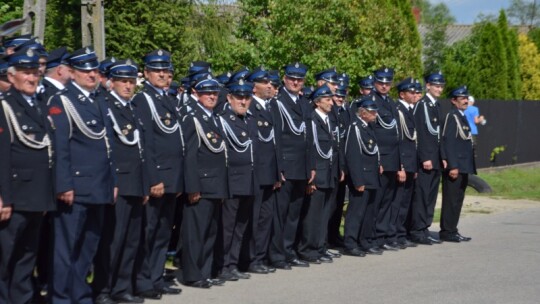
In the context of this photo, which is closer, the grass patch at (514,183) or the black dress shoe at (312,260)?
the black dress shoe at (312,260)

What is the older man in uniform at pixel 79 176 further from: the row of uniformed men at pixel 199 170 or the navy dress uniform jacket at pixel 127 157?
the navy dress uniform jacket at pixel 127 157

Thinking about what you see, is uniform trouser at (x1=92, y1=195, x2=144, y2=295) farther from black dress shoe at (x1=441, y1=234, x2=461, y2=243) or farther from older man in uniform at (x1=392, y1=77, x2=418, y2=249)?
black dress shoe at (x1=441, y1=234, x2=461, y2=243)

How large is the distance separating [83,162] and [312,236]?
406 cm

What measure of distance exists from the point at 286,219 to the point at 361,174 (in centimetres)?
119

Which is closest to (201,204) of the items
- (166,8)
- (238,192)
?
(238,192)

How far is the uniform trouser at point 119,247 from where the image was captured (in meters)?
9.49

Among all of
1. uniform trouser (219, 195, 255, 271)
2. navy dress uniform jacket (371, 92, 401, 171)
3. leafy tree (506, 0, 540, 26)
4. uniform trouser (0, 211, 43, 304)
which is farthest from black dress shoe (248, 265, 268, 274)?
leafy tree (506, 0, 540, 26)

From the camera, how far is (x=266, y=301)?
9.78m

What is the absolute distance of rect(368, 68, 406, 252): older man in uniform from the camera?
13.4 metres

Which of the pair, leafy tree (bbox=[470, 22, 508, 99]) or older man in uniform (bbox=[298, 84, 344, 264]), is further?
leafy tree (bbox=[470, 22, 508, 99])

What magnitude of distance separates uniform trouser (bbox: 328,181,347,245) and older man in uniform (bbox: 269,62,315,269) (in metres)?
1.26

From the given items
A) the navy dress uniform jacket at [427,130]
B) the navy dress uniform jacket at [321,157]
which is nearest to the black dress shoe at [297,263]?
the navy dress uniform jacket at [321,157]

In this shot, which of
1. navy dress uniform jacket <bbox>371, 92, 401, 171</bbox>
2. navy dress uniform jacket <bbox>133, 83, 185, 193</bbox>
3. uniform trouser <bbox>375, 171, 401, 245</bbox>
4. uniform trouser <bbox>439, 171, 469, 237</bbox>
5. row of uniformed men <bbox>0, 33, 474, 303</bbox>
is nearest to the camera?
row of uniformed men <bbox>0, 33, 474, 303</bbox>

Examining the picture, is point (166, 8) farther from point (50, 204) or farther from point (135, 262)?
point (50, 204)
